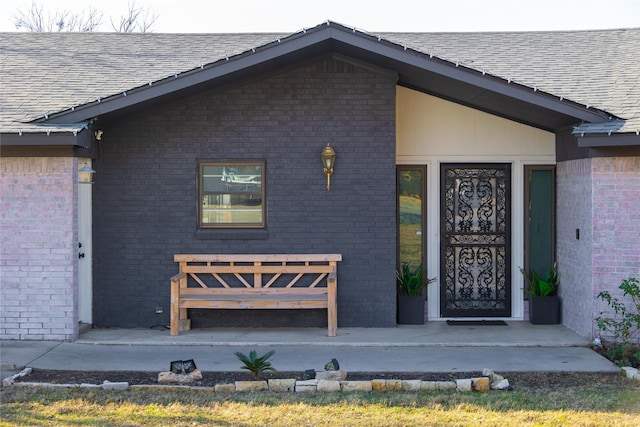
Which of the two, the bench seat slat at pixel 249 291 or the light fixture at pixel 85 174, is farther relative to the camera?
the bench seat slat at pixel 249 291

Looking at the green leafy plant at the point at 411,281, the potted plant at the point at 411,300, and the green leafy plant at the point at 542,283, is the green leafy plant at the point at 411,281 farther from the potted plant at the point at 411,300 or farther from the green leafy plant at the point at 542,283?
the green leafy plant at the point at 542,283

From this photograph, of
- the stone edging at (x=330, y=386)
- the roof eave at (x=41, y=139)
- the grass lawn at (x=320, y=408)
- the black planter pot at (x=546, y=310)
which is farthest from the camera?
the black planter pot at (x=546, y=310)

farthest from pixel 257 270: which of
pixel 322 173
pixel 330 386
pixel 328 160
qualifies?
pixel 330 386

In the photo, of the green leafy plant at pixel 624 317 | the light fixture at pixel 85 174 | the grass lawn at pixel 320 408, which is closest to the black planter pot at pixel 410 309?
the green leafy plant at pixel 624 317

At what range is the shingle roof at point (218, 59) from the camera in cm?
1027

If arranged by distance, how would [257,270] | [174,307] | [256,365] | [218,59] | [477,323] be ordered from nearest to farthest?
[256,365]
[218,59]
[174,307]
[257,270]
[477,323]

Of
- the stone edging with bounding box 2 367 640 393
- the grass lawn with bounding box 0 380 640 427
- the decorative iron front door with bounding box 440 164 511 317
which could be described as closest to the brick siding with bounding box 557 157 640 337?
the decorative iron front door with bounding box 440 164 511 317

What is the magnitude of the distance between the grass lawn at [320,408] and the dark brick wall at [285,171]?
129 inches

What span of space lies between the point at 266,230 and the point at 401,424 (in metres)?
4.48

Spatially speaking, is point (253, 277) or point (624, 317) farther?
point (253, 277)

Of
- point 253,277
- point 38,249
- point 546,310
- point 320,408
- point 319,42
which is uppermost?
point 319,42

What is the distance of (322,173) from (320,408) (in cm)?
415

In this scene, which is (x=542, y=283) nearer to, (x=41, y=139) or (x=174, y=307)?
(x=174, y=307)

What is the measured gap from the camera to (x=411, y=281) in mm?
11203
